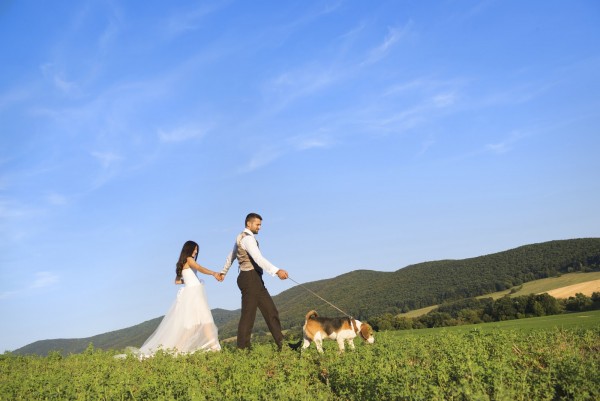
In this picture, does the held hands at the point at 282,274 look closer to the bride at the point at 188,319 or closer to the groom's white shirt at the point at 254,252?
the groom's white shirt at the point at 254,252

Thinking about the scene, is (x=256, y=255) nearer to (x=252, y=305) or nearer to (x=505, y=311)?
(x=252, y=305)

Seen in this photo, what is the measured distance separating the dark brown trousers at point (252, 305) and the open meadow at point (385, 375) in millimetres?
Result: 923

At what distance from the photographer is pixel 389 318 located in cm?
1816

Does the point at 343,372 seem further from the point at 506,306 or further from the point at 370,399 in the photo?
the point at 506,306

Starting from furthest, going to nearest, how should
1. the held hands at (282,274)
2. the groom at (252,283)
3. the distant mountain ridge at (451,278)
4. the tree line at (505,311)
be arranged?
the distant mountain ridge at (451,278), the tree line at (505,311), the groom at (252,283), the held hands at (282,274)

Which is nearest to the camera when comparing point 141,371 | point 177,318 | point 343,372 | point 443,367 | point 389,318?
point 443,367

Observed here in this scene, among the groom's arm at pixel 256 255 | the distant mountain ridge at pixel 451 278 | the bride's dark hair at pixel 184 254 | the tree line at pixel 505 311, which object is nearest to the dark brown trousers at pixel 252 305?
the groom's arm at pixel 256 255

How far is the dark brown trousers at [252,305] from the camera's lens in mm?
11867

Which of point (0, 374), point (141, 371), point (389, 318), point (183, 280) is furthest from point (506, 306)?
point (0, 374)

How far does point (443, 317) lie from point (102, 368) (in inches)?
414

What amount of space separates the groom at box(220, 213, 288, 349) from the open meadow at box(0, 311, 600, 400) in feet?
3.08

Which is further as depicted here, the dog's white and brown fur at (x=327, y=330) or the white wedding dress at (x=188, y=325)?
the white wedding dress at (x=188, y=325)

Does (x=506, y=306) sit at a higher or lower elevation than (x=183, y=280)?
lower

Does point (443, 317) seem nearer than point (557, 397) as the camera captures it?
No
